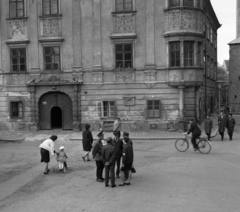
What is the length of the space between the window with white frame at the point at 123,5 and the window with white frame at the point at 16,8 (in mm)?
7003

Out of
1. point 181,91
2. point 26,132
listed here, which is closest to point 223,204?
point 181,91

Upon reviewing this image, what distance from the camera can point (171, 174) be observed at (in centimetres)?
1152

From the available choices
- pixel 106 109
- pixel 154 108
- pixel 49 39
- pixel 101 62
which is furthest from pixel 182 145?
pixel 49 39

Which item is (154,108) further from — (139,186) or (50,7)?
(139,186)

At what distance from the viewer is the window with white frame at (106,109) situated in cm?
2392

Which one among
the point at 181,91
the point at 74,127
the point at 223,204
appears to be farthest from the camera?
the point at 74,127

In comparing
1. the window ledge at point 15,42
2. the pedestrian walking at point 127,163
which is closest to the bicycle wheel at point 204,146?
the pedestrian walking at point 127,163

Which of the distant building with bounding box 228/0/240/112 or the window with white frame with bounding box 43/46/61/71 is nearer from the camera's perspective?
the window with white frame with bounding box 43/46/61/71

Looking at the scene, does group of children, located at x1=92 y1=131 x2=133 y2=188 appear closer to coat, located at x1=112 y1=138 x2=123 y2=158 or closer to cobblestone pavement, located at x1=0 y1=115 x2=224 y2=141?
coat, located at x1=112 y1=138 x2=123 y2=158

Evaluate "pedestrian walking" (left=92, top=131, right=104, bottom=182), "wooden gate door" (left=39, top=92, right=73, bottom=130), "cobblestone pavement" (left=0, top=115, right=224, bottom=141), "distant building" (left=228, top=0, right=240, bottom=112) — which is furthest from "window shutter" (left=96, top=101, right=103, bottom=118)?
"distant building" (left=228, top=0, right=240, bottom=112)

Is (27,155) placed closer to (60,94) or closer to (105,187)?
(105,187)

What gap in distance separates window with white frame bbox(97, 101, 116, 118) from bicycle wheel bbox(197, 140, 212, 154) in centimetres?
932

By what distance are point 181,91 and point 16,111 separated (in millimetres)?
12269

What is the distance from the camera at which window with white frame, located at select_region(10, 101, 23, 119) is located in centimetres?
2503
